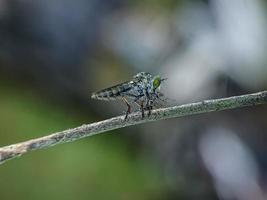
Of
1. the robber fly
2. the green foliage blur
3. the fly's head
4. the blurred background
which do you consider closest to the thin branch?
the robber fly

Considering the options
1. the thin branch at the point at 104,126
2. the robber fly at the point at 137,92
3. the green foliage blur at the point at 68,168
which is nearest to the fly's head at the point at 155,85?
the robber fly at the point at 137,92

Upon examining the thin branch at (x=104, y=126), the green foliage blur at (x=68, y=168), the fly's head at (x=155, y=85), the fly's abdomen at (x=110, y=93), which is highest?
the green foliage blur at (x=68, y=168)

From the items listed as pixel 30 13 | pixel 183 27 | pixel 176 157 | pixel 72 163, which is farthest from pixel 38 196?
pixel 183 27

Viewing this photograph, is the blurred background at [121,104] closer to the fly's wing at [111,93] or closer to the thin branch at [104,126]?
the fly's wing at [111,93]

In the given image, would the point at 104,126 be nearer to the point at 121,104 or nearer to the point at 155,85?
the point at 155,85

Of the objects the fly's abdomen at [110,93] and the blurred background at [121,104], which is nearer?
the fly's abdomen at [110,93]

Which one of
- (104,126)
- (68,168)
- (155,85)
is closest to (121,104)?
(68,168)
